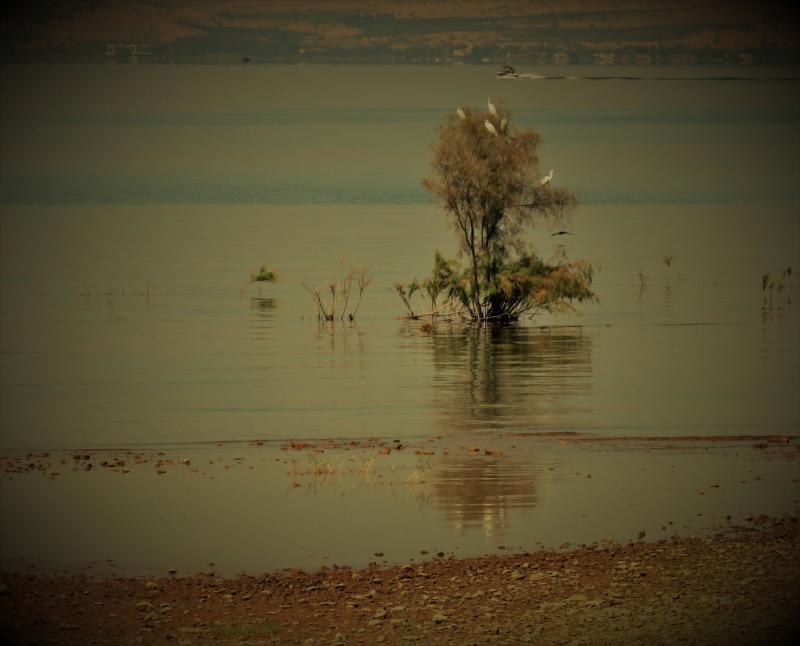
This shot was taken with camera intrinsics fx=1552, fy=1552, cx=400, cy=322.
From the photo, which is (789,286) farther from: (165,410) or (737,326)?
(165,410)

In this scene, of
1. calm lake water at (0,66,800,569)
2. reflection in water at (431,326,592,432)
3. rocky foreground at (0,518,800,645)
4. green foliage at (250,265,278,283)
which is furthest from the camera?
green foliage at (250,265,278,283)

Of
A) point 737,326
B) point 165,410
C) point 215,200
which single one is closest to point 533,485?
point 165,410

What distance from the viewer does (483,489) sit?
2002 centimetres

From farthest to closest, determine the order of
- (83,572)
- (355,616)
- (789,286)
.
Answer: (789,286)
(83,572)
(355,616)

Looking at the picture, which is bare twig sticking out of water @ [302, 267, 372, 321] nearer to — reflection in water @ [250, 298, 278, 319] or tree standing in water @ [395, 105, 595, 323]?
reflection in water @ [250, 298, 278, 319]

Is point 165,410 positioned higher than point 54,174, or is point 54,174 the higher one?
point 54,174

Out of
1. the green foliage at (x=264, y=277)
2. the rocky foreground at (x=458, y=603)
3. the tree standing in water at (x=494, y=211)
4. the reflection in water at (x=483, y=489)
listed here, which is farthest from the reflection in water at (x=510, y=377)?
the green foliage at (x=264, y=277)

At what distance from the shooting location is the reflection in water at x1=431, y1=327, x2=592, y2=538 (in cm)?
1953

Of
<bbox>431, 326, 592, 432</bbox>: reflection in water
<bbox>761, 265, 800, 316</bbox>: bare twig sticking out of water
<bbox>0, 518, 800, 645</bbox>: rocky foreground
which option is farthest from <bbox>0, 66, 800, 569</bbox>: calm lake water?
<bbox>0, 518, 800, 645</bbox>: rocky foreground

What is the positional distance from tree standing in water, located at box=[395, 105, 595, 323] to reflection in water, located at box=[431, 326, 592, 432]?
87 centimetres

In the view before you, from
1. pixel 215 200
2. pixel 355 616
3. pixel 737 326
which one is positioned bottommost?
pixel 355 616

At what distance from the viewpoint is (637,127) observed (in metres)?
180

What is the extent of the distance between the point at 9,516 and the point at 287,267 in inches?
1386

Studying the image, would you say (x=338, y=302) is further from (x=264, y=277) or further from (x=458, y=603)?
(x=458, y=603)
